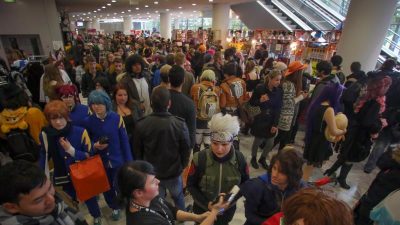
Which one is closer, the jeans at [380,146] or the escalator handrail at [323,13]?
the jeans at [380,146]

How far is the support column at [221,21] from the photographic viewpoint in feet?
44.2

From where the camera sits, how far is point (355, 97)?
347 centimetres

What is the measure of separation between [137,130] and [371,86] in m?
2.88

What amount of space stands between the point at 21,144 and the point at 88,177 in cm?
119

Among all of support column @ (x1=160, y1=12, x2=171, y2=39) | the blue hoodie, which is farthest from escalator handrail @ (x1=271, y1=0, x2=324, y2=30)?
support column @ (x1=160, y1=12, x2=171, y2=39)

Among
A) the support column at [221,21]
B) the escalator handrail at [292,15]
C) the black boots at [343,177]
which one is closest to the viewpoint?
the black boots at [343,177]

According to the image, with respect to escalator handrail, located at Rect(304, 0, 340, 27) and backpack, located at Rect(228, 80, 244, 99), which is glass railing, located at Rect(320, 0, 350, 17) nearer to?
escalator handrail, located at Rect(304, 0, 340, 27)

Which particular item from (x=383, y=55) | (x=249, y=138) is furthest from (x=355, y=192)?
(x=383, y=55)

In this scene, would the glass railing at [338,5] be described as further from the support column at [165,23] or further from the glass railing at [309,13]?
the support column at [165,23]

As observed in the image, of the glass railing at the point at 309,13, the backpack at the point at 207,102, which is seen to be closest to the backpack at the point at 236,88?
the backpack at the point at 207,102

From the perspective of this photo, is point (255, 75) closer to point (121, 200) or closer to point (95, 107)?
point (95, 107)

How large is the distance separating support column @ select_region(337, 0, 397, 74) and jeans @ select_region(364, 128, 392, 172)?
2316 millimetres

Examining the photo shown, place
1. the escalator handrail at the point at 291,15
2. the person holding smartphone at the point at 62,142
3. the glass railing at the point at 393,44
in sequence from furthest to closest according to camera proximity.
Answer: the escalator handrail at the point at 291,15, the glass railing at the point at 393,44, the person holding smartphone at the point at 62,142

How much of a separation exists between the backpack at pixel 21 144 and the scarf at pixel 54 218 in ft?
6.27
